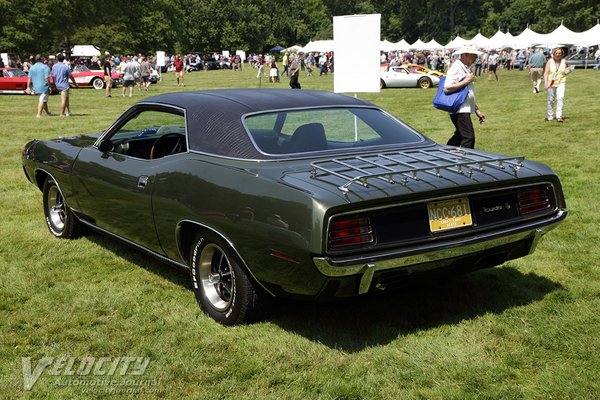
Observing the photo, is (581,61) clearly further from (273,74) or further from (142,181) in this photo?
(142,181)

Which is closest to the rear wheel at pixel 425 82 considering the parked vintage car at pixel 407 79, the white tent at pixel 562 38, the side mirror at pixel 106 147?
the parked vintage car at pixel 407 79

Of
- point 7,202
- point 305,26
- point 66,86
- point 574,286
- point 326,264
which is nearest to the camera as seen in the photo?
point 326,264

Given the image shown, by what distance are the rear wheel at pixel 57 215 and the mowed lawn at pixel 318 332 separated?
103mm

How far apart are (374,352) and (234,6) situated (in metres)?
93.7

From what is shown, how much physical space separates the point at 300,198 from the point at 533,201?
1.65m

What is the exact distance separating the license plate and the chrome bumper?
0.10 meters

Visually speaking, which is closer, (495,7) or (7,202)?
(7,202)

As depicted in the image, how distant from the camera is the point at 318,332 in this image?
4238 millimetres

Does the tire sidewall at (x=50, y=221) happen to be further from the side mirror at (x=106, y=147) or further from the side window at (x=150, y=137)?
the side mirror at (x=106, y=147)

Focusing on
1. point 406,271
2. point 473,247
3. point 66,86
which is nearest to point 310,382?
point 406,271

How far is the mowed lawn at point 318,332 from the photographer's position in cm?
355

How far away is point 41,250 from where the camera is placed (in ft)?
20.5

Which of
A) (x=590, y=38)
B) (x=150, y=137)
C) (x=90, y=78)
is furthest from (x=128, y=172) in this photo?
(x=590, y=38)

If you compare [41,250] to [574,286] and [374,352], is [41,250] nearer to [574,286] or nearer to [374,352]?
[374,352]
